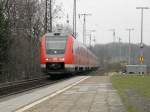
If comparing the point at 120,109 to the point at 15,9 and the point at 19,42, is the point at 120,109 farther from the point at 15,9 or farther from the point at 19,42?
the point at 15,9

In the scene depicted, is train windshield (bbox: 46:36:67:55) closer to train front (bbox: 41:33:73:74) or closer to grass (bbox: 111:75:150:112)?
train front (bbox: 41:33:73:74)

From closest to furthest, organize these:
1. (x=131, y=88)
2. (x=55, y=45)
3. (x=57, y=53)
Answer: (x=131, y=88) < (x=57, y=53) < (x=55, y=45)

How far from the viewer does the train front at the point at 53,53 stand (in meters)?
38.1

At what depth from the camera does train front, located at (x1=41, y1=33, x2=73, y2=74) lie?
→ 38125 millimetres

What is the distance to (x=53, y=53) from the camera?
38500 mm

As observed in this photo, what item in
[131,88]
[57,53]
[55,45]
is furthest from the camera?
[55,45]

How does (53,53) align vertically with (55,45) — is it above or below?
below

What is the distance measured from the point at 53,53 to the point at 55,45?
775 mm

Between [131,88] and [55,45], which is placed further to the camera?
[55,45]

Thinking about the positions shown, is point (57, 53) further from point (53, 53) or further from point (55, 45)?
point (55, 45)

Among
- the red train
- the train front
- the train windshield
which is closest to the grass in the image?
the red train

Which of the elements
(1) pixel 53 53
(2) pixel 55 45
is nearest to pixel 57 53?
(1) pixel 53 53

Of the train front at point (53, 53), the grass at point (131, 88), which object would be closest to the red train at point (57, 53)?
the train front at point (53, 53)

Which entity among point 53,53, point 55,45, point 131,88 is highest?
point 55,45
